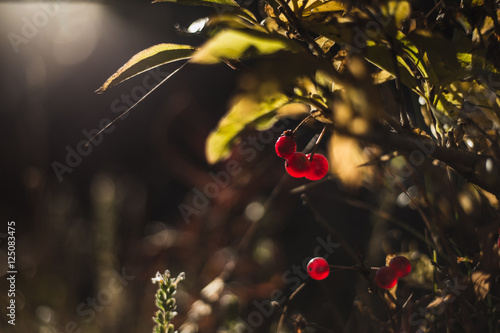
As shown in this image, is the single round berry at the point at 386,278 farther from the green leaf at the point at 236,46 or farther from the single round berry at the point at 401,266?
the green leaf at the point at 236,46

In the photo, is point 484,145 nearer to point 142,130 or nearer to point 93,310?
point 93,310

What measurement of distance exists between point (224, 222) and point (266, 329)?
29 cm

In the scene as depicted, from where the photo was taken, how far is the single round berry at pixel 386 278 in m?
0.45

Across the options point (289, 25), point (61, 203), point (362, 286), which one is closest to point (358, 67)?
point (289, 25)

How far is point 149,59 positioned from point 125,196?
1.11m

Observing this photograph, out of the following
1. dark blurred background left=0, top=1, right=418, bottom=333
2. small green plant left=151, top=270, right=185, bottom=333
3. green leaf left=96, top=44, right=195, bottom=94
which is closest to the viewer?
green leaf left=96, top=44, right=195, bottom=94

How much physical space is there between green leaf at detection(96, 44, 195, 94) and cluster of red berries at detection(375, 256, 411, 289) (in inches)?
11.6

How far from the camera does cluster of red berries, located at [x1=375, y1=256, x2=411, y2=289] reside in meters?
0.45

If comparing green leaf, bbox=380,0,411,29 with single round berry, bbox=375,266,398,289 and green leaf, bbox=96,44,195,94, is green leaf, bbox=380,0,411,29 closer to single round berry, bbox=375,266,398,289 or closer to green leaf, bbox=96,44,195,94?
green leaf, bbox=96,44,195,94

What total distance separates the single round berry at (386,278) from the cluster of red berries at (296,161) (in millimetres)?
121

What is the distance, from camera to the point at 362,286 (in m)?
0.79

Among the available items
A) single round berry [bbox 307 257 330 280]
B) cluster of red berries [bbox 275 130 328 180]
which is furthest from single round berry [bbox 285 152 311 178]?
single round berry [bbox 307 257 330 280]

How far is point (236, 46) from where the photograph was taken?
0.25m

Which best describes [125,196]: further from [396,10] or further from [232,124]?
[396,10]
